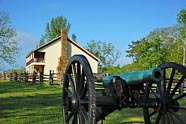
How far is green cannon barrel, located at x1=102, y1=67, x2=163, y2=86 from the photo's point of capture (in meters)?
4.38

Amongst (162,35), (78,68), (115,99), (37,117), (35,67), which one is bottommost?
(37,117)

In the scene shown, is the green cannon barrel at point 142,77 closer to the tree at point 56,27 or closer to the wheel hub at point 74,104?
the wheel hub at point 74,104

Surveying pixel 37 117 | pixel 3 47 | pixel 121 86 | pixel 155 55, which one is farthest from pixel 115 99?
pixel 155 55

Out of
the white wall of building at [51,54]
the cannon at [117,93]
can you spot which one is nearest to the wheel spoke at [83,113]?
the cannon at [117,93]

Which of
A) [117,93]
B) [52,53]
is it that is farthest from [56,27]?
[117,93]

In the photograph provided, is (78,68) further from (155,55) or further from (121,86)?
(155,55)

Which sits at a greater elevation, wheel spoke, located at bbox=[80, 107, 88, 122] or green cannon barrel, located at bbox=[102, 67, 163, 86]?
green cannon barrel, located at bbox=[102, 67, 163, 86]

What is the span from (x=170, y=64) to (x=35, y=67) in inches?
1877

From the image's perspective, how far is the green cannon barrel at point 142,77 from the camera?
4383 mm

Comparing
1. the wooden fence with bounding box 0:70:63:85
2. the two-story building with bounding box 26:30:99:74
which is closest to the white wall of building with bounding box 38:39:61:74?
the two-story building with bounding box 26:30:99:74

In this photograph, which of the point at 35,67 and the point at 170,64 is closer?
the point at 170,64

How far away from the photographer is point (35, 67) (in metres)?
51.5

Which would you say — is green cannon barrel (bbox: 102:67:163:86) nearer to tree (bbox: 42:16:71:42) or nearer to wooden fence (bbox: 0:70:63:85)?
wooden fence (bbox: 0:70:63:85)

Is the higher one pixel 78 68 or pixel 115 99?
pixel 78 68
